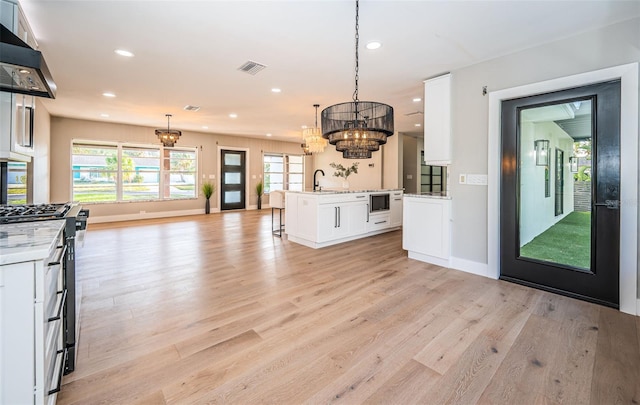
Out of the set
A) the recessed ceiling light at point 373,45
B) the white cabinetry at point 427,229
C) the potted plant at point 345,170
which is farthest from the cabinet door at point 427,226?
the potted plant at point 345,170

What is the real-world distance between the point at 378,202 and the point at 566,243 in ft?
10.5

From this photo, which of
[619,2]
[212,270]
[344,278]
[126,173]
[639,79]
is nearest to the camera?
[619,2]

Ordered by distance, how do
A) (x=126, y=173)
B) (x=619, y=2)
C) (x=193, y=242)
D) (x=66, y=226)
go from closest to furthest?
(x=66, y=226) → (x=619, y=2) → (x=193, y=242) → (x=126, y=173)

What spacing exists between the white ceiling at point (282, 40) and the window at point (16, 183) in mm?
1390

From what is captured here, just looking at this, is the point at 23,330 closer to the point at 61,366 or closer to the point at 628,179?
the point at 61,366

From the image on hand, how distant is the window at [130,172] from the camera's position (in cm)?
719

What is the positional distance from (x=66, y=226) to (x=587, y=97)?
173 inches

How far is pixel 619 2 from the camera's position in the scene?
2279mm

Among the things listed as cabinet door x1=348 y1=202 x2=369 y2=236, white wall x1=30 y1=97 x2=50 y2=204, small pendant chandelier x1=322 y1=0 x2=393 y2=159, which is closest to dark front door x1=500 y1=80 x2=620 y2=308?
small pendant chandelier x1=322 y1=0 x2=393 y2=159

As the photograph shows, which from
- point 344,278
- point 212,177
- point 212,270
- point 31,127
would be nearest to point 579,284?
point 344,278

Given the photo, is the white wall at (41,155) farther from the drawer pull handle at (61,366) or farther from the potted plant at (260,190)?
the potted plant at (260,190)

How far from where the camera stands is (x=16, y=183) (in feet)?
12.2

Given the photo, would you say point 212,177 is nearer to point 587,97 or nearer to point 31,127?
point 31,127

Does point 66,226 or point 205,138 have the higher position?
point 205,138
